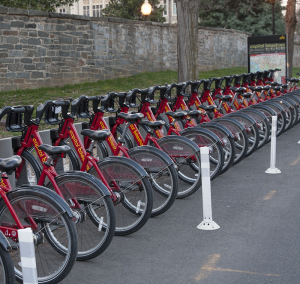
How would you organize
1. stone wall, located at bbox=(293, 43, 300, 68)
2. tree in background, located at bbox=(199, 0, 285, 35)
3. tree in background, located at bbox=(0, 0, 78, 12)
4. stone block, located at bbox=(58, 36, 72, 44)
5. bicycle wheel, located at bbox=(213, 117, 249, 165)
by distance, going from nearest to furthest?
bicycle wheel, located at bbox=(213, 117, 249, 165) → stone block, located at bbox=(58, 36, 72, 44) → tree in background, located at bbox=(0, 0, 78, 12) → tree in background, located at bbox=(199, 0, 285, 35) → stone wall, located at bbox=(293, 43, 300, 68)

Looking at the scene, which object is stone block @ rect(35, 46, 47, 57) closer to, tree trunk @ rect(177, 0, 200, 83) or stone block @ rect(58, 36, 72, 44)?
stone block @ rect(58, 36, 72, 44)

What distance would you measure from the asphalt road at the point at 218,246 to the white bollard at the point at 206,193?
0.10m

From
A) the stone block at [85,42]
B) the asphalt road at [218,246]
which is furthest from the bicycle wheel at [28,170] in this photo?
the stone block at [85,42]

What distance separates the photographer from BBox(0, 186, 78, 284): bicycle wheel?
3711 mm

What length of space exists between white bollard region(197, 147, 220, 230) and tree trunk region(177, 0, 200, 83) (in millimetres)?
8813

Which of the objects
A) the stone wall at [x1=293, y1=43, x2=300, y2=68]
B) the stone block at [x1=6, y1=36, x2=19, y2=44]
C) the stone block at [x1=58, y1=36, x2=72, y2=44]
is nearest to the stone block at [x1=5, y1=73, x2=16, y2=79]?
the stone block at [x1=6, y1=36, x2=19, y2=44]

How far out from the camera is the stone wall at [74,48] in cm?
1678

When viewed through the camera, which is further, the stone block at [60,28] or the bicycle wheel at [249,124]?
the stone block at [60,28]

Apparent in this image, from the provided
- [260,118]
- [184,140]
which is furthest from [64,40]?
[184,140]

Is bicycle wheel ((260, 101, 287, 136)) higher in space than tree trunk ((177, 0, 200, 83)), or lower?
lower

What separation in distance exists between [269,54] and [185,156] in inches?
460

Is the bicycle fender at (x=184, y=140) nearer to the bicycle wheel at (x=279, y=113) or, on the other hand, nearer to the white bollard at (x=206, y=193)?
the white bollard at (x=206, y=193)

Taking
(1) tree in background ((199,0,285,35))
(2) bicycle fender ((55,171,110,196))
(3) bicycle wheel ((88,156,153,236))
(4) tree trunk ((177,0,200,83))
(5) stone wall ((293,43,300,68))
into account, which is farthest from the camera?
(5) stone wall ((293,43,300,68))

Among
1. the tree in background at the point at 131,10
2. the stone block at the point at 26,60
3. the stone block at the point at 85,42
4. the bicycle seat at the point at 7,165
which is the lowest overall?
the bicycle seat at the point at 7,165
